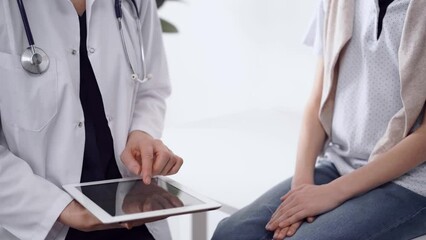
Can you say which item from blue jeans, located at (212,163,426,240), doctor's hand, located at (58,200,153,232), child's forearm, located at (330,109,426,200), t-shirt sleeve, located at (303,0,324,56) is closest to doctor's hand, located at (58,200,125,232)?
doctor's hand, located at (58,200,153,232)

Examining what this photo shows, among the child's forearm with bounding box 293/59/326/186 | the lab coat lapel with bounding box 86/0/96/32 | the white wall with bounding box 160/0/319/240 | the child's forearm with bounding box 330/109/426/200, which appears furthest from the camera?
the white wall with bounding box 160/0/319/240

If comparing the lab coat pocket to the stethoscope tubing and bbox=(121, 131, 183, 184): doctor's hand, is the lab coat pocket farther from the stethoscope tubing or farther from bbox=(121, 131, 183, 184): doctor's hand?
bbox=(121, 131, 183, 184): doctor's hand

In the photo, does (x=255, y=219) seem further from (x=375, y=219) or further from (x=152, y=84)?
(x=152, y=84)

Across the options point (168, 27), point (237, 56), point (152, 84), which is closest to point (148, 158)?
point (152, 84)

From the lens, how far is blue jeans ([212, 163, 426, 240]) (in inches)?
40.5

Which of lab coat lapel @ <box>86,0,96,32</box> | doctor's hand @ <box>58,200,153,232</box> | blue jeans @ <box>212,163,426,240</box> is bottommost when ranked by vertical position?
blue jeans @ <box>212,163,426,240</box>

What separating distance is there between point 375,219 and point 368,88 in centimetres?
27

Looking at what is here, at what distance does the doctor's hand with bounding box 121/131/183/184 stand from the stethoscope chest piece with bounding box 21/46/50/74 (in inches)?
8.5

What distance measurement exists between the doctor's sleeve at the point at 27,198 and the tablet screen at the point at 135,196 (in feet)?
0.17

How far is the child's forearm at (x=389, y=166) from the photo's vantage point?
1093 mm

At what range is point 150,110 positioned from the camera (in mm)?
1148

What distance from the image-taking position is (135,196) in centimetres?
93

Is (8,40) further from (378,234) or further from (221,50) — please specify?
(221,50)

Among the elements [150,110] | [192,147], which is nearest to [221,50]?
[192,147]
